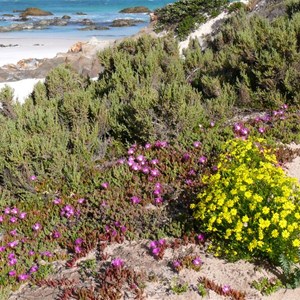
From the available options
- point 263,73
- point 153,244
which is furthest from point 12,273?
point 263,73

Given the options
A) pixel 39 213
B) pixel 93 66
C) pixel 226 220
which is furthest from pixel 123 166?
pixel 93 66

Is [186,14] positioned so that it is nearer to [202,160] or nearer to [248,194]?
[202,160]

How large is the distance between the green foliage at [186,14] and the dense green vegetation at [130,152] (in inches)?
489

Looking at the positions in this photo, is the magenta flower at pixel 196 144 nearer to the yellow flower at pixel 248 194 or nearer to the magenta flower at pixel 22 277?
the yellow flower at pixel 248 194

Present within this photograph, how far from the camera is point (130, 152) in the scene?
19.3 ft

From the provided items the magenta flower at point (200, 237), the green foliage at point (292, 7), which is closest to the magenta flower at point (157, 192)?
the magenta flower at point (200, 237)

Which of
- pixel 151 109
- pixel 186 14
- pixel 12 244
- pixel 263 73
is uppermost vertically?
pixel 186 14

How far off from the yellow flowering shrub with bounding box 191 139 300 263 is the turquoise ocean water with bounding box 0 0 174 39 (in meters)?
29.5

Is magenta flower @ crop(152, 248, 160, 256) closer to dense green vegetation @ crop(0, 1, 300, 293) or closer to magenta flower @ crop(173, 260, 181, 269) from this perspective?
dense green vegetation @ crop(0, 1, 300, 293)

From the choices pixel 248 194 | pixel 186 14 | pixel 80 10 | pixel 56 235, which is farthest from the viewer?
pixel 80 10

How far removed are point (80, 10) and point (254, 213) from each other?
56299mm

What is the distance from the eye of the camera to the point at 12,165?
5.57 metres

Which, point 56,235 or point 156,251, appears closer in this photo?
point 156,251

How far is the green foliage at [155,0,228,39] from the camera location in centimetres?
2034
